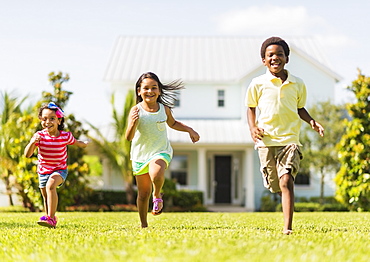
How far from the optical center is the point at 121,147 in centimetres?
2186

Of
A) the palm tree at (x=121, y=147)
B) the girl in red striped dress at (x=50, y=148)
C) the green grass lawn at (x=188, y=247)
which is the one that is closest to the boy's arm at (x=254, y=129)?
the green grass lawn at (x=188, y=247)

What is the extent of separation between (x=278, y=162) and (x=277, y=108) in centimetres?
61

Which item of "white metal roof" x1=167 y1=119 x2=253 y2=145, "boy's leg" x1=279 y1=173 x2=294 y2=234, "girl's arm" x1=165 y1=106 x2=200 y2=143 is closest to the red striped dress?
"girl's arm" x1=165 y1=106 x2=200 y2=143

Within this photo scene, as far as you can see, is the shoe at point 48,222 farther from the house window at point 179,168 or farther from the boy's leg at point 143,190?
the house window at point 179,168

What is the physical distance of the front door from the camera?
85.9ft

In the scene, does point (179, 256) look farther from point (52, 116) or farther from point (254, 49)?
point (254, 49)

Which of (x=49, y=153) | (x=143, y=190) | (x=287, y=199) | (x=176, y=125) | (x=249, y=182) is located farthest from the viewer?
(x=249, y=182)

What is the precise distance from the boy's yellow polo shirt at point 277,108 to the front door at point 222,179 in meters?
19.9

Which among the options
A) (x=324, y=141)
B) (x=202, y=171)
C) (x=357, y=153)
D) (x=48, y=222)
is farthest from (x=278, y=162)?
(x=324, y=141)

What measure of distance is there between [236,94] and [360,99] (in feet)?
37.7

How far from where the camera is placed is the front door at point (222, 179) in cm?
2619

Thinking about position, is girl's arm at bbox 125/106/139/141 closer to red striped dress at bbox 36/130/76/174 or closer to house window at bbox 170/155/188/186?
red striped dress at bbox 36/130/76/174

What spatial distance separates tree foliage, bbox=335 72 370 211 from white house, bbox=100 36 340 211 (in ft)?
27.9

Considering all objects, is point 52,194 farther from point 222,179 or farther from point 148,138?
point 222,179
